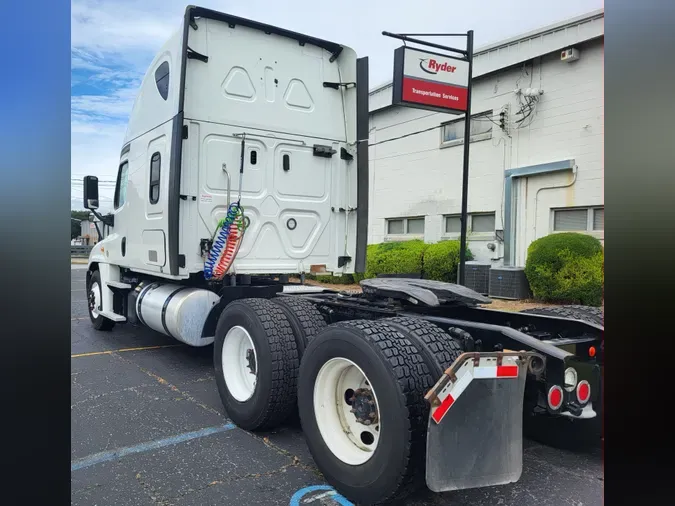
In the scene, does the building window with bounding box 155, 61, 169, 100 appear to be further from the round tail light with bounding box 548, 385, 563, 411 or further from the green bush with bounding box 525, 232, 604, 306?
the green bush with bounding box 525, 232, 604, 306

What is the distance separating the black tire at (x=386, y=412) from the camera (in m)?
2.71

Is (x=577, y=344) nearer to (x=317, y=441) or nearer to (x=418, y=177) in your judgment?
(x=317, y=441)

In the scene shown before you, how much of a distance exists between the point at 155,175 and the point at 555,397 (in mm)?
4757

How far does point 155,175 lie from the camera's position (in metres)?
5.91

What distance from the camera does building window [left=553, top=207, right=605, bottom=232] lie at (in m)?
11.1

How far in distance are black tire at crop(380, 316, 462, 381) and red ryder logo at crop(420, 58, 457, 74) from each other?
6399 millimetres

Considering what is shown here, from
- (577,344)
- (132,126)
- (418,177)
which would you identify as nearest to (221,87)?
(132,126)

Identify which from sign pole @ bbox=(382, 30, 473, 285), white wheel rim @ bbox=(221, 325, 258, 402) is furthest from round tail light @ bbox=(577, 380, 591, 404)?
sign pole @ bbox=(382, 30, 473, 285)

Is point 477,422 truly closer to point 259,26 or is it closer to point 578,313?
point 578,313

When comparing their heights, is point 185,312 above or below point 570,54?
below

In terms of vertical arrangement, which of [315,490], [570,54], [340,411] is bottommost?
[315,490]

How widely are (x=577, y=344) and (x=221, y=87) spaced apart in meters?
4.26

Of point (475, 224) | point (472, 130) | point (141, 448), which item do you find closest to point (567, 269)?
point (475, 224)
